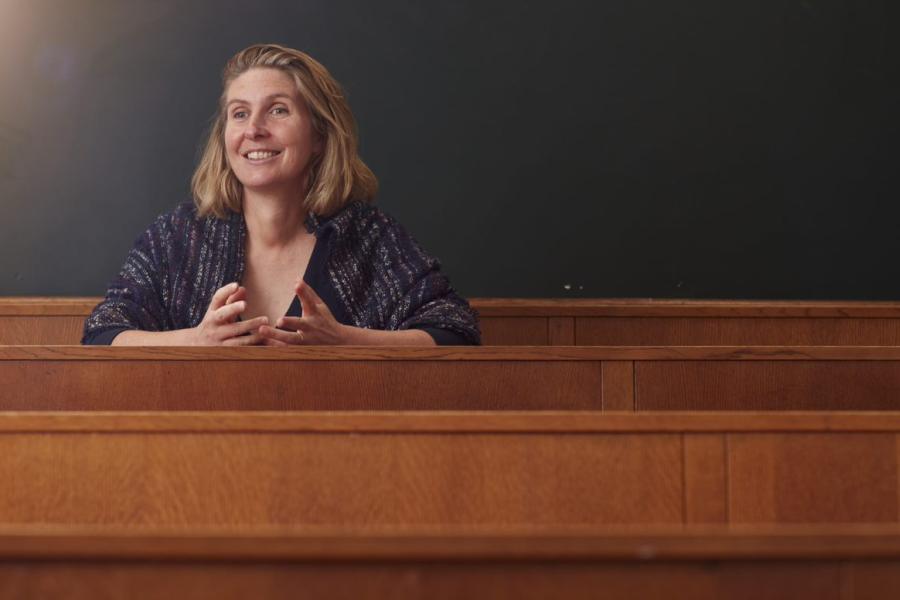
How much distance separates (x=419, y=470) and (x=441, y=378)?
481 mm

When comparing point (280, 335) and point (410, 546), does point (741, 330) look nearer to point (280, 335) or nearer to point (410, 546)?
point (280, 335)

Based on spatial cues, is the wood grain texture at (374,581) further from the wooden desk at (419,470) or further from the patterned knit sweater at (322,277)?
the patterned knit sweater at (322,277)

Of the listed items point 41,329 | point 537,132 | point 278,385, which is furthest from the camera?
point 537,132

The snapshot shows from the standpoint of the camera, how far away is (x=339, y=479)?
107 cm

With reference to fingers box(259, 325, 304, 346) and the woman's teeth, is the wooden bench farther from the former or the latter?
fingers box(259, 325, 304, 346)

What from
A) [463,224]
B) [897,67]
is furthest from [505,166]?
[897,67]

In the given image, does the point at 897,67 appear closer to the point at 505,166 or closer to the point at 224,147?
the point at 505,166

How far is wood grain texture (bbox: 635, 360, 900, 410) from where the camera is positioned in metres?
1.60

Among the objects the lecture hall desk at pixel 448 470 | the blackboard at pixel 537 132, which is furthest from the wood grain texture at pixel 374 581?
the blackboard at pixel 537 132

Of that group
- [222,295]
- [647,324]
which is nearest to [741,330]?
[647,324]

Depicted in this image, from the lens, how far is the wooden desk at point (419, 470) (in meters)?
1.06

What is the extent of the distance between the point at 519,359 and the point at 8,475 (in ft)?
2.29

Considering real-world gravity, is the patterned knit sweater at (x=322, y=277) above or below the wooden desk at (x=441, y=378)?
above

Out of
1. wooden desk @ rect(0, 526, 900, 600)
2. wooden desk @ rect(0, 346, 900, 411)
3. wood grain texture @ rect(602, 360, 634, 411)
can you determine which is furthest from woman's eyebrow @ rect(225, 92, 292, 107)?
wooden desk @ rect(0, 526, 900, 600)
